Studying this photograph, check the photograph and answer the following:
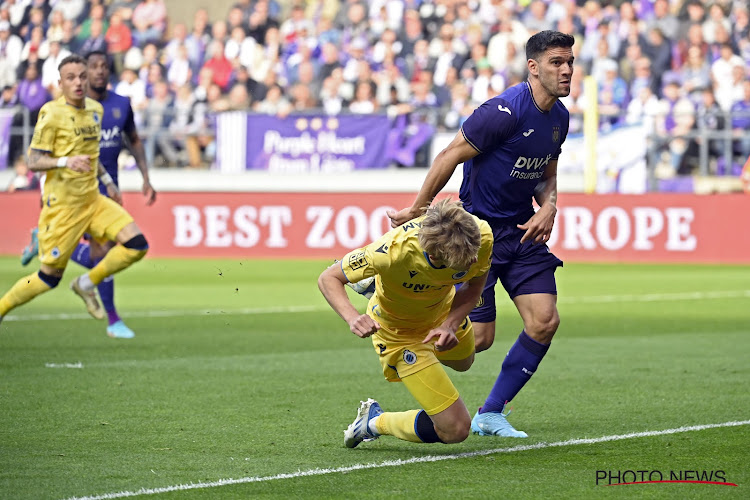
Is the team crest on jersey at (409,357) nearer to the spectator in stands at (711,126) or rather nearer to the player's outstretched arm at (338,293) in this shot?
the player's outstretched arm at (338,293)

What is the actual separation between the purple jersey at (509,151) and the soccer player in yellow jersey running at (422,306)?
2.40ft

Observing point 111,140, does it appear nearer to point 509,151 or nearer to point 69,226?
point 69,226

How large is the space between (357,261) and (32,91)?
65.9ft

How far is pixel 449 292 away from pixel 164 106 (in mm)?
19554

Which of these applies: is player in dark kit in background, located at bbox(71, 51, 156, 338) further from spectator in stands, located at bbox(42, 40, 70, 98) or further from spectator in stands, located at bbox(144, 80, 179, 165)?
spectator in stands, located at bbox(42, 40, 70, 98)

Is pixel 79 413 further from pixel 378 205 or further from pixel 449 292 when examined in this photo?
pixel 378 205

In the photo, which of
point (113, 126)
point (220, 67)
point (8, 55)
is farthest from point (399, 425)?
point (8, 55)

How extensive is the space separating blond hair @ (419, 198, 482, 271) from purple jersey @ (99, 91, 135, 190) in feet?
22.4

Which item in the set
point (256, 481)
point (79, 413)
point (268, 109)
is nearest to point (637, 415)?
point (256, 481)

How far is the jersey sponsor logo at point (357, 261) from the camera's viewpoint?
622 cm

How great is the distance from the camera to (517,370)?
7469mm

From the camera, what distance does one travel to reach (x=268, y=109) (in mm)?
24859

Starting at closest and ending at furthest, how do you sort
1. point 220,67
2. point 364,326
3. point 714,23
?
point 364,326, point 714,23, point 220,67

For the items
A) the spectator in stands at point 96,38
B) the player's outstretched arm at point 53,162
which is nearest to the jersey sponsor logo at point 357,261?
the player's outstretched arm at point 53,162
